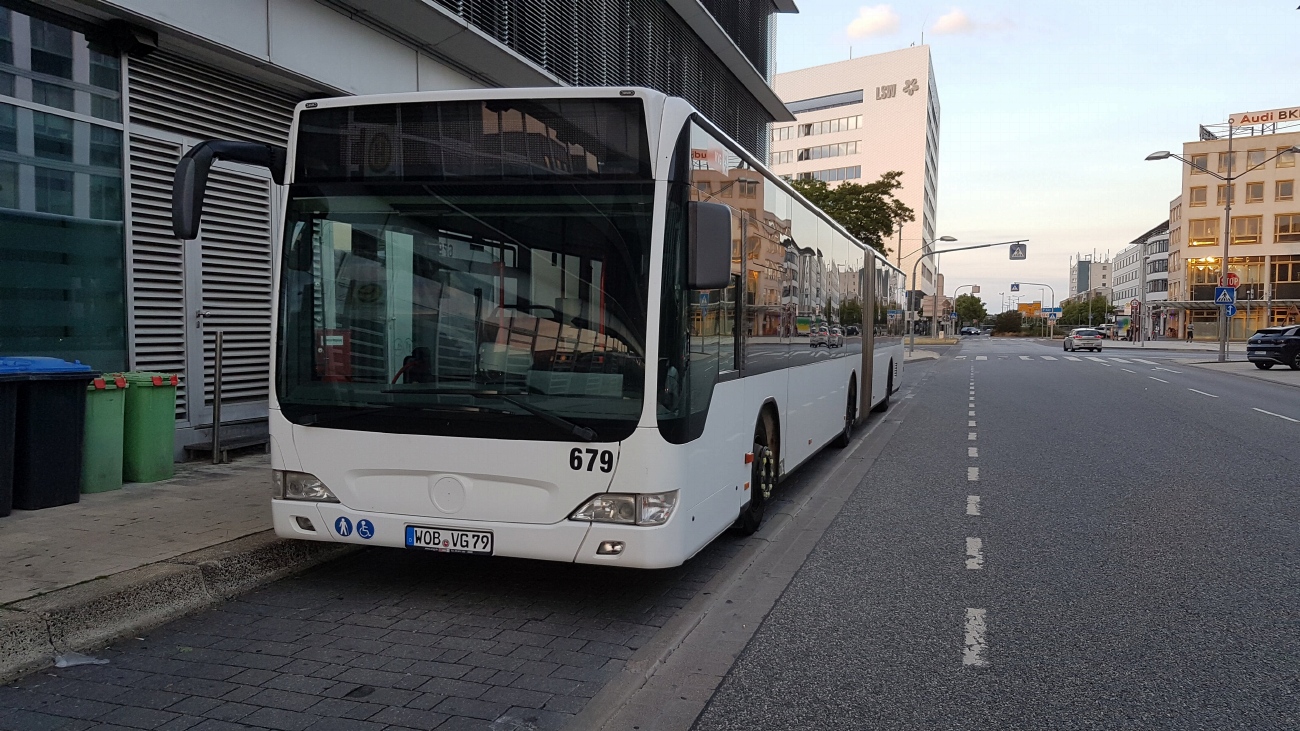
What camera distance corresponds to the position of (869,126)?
10150cm

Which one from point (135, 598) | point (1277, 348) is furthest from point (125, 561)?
point (1277, 348)

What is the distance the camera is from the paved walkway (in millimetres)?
5160

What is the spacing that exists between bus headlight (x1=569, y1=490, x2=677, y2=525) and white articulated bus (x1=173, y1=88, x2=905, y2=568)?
1 centimetres

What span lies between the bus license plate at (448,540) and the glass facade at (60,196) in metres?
4.48

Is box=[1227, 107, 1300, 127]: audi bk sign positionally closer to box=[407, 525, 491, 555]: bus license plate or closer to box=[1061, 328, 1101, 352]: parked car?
box=[1061, 328, 1101, 352]: parked car

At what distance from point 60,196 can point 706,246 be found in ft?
19.5

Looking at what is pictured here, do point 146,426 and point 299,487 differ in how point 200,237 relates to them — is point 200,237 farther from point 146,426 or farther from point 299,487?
point 299,487

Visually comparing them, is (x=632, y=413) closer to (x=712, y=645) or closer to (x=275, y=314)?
(x=712, y=645)

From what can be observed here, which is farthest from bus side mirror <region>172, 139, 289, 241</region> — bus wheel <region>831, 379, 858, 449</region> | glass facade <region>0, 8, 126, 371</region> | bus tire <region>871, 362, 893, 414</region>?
bus tire <region>871, 362, 893, 414</region>

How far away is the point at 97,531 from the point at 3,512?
34.8 inches

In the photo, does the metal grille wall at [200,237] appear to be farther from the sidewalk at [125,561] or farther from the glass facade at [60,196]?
the sidewalk at [125,561]

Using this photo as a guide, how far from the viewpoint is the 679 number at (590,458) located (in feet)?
16.2

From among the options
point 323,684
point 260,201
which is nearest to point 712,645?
point 323,684

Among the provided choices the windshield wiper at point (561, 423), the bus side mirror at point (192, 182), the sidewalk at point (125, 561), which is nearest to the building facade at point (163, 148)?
the sidewalk at point (125, 561)
